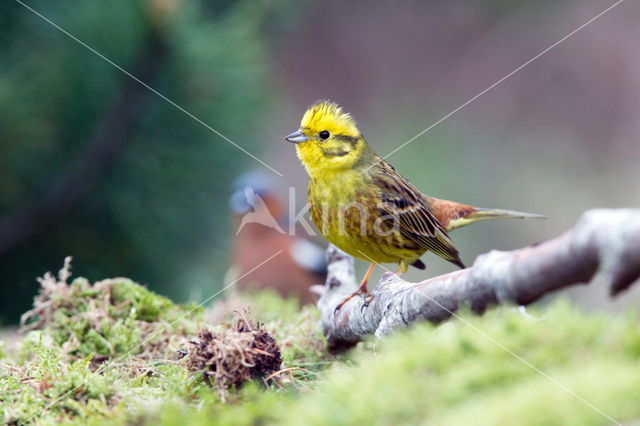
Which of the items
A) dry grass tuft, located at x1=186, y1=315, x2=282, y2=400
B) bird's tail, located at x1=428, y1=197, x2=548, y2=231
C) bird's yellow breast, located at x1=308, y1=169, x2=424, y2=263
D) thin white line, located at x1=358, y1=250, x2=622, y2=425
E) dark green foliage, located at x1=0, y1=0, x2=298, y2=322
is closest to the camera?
thin white line, located at x1=358, y1=250, x2=622, y2=425

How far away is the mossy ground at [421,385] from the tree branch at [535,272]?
2.4 inches

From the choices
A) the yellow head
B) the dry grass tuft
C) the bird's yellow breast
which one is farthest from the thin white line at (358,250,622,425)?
the yellow head

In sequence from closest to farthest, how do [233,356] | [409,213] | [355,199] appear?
[233,356] → [355,199] → [409,213]

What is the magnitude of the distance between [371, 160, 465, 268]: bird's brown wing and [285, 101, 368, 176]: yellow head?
0.78 ft

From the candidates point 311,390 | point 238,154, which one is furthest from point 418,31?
point 311,390

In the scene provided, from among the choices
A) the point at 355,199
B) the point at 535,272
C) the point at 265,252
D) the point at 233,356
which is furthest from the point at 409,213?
the point at 265,252

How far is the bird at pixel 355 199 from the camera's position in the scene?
3.40 m

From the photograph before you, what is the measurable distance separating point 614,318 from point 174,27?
2.92 metres

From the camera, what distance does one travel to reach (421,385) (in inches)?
55.2

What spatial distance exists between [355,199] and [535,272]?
2.09 meters

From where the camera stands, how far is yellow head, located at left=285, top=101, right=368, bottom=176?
3.56 m

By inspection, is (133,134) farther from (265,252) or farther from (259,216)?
(259,216)

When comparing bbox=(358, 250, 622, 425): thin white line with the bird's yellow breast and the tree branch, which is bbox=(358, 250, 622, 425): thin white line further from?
the bird's yellow breast

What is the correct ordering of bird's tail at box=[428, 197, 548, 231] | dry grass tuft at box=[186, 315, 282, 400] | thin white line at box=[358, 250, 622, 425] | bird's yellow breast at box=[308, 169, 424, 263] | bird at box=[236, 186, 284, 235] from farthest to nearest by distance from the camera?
bird at box=[236, 186, 284, 235] → bird's tail at box=[428, 197, 548, 231] → bird's yellow breast at box=[308, 169, 424, 263] → dry grass tuft at box=[186, 315, 282, 400] → thin white line at box=[358, 250, 622, 425]
